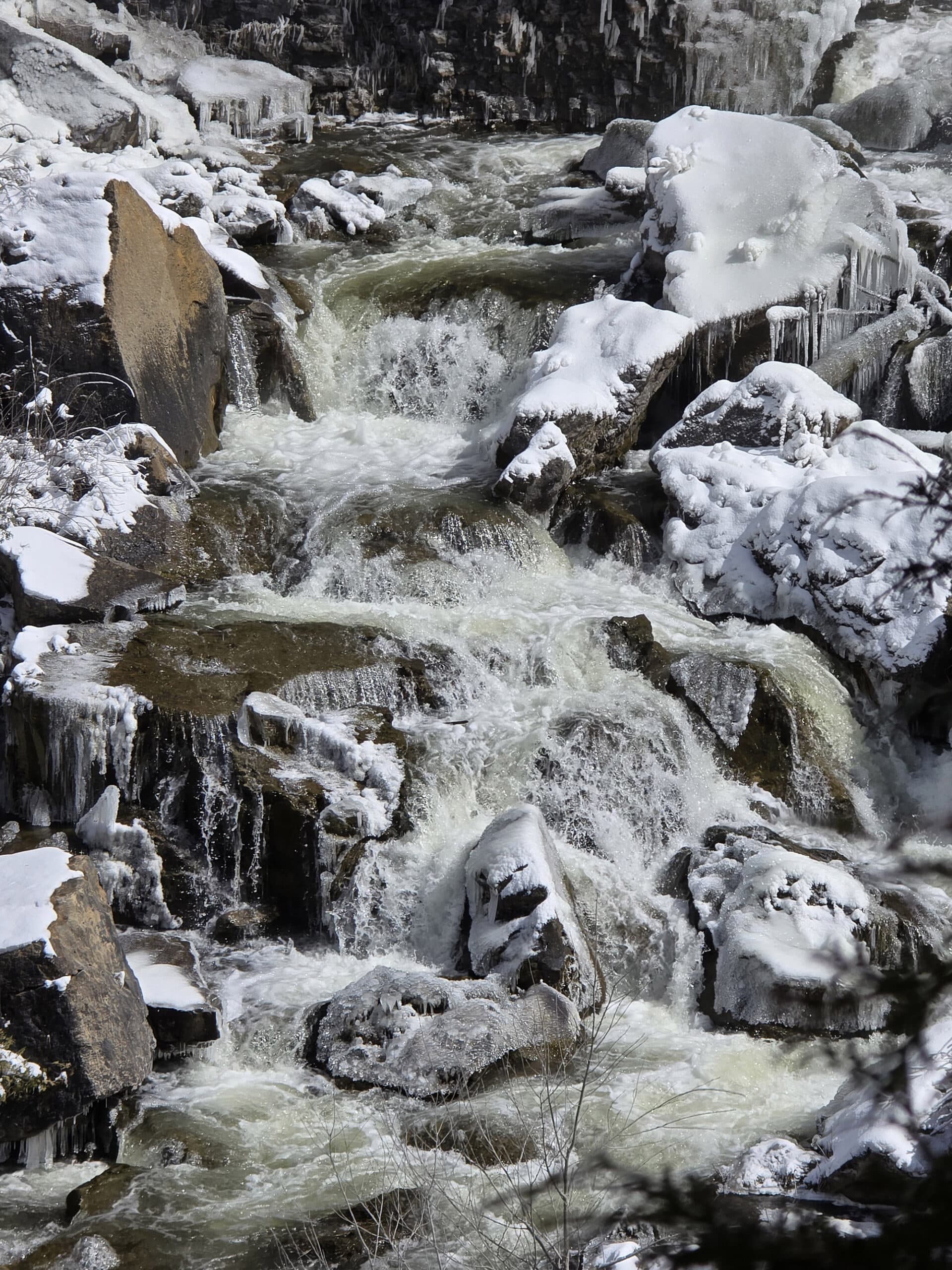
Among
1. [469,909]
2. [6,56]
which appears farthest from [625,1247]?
[6,56]

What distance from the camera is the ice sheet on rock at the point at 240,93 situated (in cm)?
1850

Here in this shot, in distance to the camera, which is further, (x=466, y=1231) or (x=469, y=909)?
(x=469, y=909)

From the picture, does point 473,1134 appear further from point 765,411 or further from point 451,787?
point 765,411

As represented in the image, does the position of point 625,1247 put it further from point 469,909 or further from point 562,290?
point 562,290

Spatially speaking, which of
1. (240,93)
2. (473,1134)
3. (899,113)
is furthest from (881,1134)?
(240,93)

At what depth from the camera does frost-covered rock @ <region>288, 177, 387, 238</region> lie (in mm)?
15398

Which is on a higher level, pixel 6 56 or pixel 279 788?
pixel 6 56

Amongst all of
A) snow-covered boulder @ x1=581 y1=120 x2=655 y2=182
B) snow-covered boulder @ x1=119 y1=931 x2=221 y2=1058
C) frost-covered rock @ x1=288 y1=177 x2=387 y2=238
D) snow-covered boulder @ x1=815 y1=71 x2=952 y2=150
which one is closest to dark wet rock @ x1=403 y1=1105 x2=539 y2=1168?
snow-covered boulder @ x1=119 y1=931 x2=221 y2=1058

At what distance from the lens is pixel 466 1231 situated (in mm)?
4441

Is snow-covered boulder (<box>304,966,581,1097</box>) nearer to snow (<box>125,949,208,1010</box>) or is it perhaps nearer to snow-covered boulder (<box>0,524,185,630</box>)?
snow (<box>125,949,208,1010</box>)

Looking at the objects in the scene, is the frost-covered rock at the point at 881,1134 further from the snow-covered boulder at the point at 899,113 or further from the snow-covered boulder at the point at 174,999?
the snow-covered boulder at the point at 899,113

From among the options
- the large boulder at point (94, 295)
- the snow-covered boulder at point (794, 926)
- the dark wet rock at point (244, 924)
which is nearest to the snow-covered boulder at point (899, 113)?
the large boulder at point (94, 295)

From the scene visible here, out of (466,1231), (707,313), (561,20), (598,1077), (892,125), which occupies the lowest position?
(598,1077)

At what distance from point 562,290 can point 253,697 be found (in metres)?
7.15
